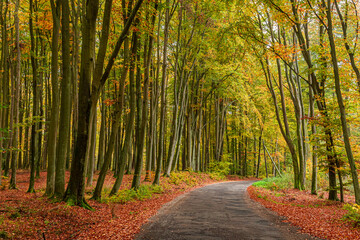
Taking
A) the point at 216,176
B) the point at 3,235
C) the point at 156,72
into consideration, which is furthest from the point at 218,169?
the point at 3,235

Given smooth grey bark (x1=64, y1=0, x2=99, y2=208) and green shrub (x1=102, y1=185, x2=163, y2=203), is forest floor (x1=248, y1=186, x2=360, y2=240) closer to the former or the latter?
green shrub (x1=102, y1=185, x2=163, y2=203)

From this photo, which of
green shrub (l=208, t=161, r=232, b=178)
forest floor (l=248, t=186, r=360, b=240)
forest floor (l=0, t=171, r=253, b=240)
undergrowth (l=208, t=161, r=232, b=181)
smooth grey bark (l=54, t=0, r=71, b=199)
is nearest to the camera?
forest floor (l=0, t=171, r=253, b=240)

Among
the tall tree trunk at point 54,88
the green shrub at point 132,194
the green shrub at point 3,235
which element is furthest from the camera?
the green shrub at point 132,194

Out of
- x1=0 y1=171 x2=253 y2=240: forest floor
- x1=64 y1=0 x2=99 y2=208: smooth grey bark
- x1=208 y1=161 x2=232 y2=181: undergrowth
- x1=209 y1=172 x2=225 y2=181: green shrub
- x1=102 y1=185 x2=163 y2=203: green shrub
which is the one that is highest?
x1=64 y1=0 x2=99 y2=208: smooth grey bark

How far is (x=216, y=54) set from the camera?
2142cm

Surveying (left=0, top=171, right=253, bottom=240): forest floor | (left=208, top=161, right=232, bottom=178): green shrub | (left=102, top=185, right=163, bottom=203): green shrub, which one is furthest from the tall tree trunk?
(left=208, top=161, right=232, bottom=178): green shrub

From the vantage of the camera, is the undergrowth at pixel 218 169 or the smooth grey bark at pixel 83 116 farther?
the undergrowth at pixel 218 169

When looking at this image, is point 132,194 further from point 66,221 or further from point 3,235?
point 3,235

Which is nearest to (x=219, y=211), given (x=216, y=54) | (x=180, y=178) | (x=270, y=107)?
(x=180, y=178)

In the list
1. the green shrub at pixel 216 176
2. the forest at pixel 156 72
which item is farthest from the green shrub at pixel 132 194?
the green shrub at pixel 216 176

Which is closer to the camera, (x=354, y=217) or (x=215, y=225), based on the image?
(x=215, y=225)

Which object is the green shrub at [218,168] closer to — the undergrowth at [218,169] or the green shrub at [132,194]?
the undergrowth at [218,169]

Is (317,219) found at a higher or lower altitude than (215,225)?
lower

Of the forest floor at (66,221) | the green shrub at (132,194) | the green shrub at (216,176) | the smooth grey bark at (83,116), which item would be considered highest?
the smooth grey bark at (83,116)
